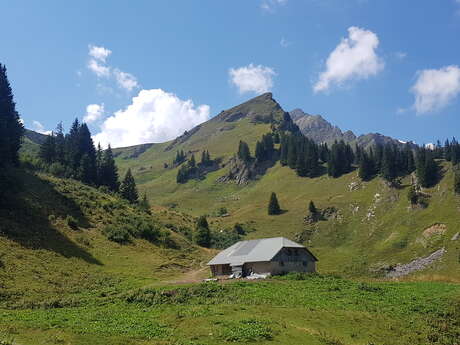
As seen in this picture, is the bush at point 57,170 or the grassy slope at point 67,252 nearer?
the grassy slope at point 67,252

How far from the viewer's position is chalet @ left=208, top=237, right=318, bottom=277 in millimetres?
57875

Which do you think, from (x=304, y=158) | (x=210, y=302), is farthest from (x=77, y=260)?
(x=304, y=158)

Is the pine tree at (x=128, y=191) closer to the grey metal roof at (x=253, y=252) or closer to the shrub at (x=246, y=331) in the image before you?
the grey metal roof at (x=253, y=252)

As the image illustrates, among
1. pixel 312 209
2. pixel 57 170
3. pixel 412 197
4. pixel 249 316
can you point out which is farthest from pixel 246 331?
pixel 312 209

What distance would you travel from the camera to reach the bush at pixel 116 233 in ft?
231

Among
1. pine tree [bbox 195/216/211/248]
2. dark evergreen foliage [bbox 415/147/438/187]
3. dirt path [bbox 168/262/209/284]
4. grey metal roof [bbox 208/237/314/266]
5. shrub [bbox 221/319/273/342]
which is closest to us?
shrub [bbox 221/319/273/342]

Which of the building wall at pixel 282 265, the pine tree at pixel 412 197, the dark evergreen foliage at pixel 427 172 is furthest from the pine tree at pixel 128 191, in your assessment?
the dark evergreen foliage at pixel 427 172

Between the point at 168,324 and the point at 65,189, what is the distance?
2461 inches

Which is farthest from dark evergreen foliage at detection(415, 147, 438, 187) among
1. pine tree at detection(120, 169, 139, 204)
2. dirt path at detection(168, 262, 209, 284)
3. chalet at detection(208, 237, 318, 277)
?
pine tree at detection(120, 169, 139, 204)

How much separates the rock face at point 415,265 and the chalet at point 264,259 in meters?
25.6

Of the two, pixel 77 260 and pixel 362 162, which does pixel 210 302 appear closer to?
pixel 77 260

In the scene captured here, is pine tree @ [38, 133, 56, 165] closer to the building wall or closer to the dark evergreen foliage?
the building wall

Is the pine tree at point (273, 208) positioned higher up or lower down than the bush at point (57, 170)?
lower down

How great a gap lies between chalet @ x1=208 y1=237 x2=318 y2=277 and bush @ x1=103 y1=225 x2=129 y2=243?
1872cm
